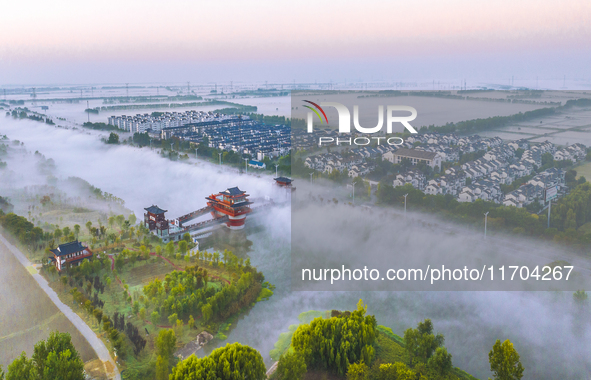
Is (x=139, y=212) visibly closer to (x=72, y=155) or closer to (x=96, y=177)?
(x=96, y=177)

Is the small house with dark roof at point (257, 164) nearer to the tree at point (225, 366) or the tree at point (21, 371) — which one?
the tree at point (225, 366)

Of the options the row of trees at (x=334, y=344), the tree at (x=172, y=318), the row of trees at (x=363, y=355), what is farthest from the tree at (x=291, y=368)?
the tree at (x=172, y=318)

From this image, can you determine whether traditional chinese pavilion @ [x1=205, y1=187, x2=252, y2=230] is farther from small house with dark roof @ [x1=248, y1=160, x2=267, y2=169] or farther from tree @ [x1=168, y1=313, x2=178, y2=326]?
small house with dark roof @ [x1=248, y1=160, x2=267, y2=169]

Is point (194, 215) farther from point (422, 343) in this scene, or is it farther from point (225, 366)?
point (422, 343)

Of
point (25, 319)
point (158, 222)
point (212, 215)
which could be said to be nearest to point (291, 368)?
point (25, 319)

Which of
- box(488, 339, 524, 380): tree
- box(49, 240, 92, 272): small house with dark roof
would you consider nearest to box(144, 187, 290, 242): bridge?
box(49, 240, 92, 272): small house with dark roof
